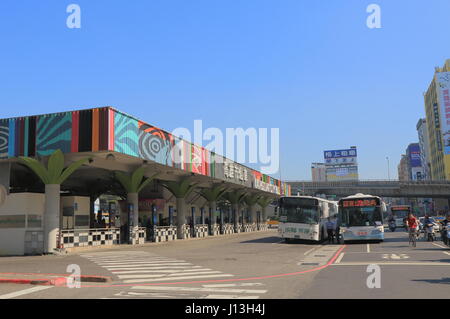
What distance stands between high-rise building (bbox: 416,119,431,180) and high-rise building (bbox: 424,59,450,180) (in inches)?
587

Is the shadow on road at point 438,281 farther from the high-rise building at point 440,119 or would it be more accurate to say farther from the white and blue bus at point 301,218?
the high-rise building at point 440,119

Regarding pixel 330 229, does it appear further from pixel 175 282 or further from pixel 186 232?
pixel 175 282

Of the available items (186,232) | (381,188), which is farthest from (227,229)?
(381,188)

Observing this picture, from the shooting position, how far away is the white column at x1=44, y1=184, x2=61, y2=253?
22156 millimetres

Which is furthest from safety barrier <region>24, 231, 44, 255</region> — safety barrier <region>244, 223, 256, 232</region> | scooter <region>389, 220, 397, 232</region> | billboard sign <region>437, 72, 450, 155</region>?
billboard sign <region>437, 72, 450, 155</region>

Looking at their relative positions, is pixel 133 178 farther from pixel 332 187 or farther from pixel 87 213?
pixel 332 187

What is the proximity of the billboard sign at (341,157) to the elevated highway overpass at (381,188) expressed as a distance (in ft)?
137

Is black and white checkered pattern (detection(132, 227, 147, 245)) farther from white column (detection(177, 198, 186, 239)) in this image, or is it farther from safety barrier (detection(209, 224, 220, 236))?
safety barrier (detection(209, 224, 220, 236))

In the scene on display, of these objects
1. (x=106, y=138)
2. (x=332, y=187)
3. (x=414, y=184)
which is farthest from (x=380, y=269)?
(x=332, y=187)

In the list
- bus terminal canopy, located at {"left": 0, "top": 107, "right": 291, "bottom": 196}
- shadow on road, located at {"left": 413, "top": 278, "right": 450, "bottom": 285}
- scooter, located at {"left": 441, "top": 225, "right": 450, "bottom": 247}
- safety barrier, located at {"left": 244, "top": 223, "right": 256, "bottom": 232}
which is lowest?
safety barrier, located at {"left": 244, "top": 223, "right": 256, "bottom": 232}

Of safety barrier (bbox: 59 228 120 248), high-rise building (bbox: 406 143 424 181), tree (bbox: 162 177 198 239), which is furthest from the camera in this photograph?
high-rise building (bbox: 406 143 424 181)

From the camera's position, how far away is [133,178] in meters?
28.8

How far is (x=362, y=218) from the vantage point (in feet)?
86.5
